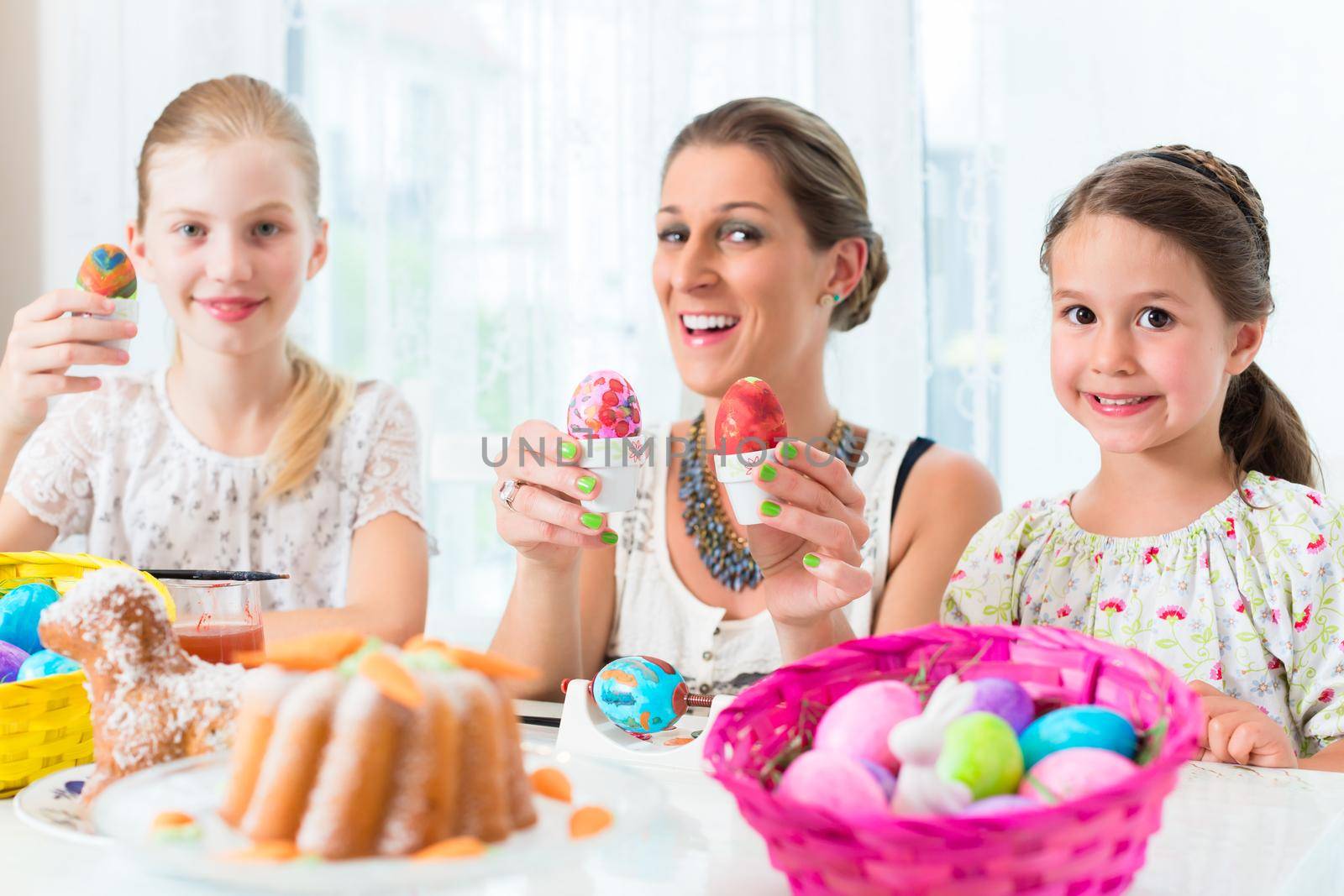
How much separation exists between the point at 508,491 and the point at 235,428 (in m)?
0.76

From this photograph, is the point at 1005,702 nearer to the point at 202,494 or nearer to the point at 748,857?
the point at 748,857

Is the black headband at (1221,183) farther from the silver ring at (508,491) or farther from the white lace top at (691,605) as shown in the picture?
the silver ring at (508,491)

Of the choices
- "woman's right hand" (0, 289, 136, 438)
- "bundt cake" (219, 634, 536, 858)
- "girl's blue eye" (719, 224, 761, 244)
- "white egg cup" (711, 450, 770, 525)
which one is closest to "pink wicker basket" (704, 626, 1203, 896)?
"bundt cake" (219, 634, 536, 858)

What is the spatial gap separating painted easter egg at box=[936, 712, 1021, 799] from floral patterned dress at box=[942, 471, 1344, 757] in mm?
766

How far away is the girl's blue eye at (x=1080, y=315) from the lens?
1361mm

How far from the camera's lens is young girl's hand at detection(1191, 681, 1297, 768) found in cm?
105

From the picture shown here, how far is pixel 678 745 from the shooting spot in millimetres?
1046

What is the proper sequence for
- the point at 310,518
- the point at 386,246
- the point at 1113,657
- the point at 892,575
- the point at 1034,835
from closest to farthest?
the point at 1034,835, the point at 1113,657, the point at 892,575, the point at 310,518, the point at 386,246

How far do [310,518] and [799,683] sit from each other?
1216 mm

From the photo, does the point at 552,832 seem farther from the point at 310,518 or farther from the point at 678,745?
the point at 310,518

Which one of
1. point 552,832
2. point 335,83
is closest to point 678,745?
point 552,832

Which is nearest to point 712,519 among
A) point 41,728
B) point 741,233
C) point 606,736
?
point 741,233

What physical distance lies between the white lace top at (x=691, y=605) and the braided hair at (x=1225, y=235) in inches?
15.4

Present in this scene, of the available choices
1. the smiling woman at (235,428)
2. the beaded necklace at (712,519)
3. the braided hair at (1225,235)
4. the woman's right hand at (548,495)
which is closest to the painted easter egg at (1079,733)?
the woman's right hand at (548,495)
